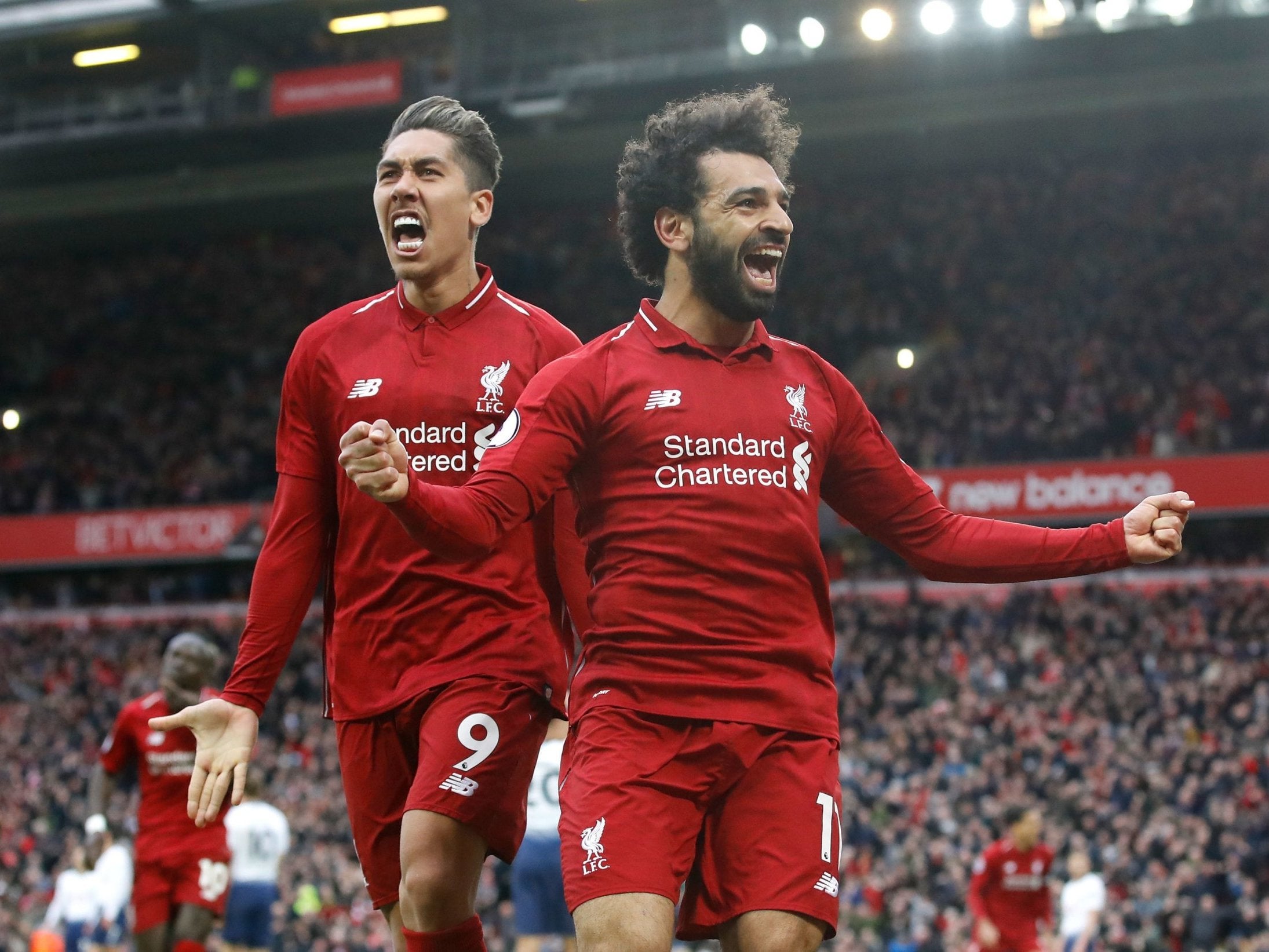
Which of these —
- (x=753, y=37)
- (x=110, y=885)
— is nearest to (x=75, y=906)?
(x=110, y=885)

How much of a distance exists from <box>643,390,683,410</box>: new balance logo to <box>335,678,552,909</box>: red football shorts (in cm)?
93

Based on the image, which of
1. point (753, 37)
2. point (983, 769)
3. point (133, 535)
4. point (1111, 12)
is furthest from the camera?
point (133, 535)

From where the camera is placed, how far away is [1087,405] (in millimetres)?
25453

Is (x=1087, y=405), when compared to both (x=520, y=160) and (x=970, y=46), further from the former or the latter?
(x=520, y=160)

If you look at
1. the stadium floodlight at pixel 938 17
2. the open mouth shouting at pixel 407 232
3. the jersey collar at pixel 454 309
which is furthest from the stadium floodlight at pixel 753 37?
the open mouth shouting at pixel 407 232

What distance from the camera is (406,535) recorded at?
14.7 feet

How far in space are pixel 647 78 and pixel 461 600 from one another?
75.2ft

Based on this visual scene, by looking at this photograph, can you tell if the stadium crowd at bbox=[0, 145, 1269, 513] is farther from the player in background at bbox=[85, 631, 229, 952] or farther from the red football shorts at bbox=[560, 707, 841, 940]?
the red football shorts at bbox=[560, 707, 841, 940]

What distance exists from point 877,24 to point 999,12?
193 cm

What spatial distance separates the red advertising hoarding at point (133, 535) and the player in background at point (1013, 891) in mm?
19183

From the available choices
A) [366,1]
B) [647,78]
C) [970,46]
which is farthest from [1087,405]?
[366,1]

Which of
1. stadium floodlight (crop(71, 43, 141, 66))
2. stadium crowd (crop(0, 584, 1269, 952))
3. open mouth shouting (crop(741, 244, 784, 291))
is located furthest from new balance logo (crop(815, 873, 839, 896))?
stadium floodlight (crop(71, 43, 141, 66))

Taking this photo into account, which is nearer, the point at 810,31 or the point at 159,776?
the point at 159,776

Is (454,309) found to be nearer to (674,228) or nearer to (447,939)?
(674,228)
